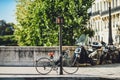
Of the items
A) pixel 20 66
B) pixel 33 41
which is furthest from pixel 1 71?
pixel 33 41

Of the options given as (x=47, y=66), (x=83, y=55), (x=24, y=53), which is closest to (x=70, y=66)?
(x=83, y=55)

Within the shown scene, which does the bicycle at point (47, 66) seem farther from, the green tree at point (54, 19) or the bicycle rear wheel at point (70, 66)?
the green tree at point (54, 19)

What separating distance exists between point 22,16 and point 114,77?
36.6m

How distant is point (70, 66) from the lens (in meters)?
21.6

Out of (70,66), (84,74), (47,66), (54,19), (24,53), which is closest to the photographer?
(84,74)

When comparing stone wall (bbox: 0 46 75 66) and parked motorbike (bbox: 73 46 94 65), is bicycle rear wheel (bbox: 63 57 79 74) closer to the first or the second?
parked motorbike (bbox: 73 46 94 65)

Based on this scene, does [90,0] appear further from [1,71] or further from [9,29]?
[9,29]

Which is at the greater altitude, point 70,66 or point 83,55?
point 83,55

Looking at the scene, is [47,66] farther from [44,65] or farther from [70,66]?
[70,66]

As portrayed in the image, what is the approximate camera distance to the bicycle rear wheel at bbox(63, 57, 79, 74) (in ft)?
67.1

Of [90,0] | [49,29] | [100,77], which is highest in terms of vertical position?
[90,0]

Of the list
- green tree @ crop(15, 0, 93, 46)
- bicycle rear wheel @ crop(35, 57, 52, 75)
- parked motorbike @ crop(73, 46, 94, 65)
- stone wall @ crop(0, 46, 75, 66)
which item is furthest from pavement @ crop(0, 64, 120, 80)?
green tree @ crop(15, 0, 93, 46)

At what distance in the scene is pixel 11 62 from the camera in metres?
24.2

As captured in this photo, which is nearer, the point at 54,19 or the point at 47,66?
the point at 47,66
